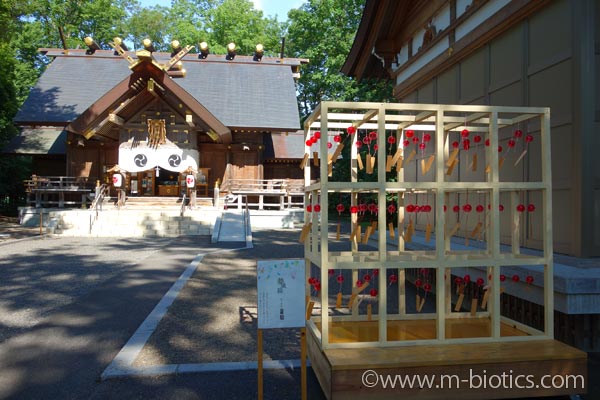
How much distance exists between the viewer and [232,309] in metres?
6.18

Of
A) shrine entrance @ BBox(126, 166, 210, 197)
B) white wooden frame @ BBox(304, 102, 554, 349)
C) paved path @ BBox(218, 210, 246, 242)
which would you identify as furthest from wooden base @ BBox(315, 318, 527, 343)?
shrine entrance @ BBox(126, 166, 210, 197)

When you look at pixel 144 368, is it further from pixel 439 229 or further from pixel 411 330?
pixel 439 229

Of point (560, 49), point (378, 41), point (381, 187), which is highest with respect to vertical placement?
point (378, 41)

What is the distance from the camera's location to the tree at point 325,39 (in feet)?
105

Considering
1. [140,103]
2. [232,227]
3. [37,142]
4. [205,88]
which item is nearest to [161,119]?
[140,103]

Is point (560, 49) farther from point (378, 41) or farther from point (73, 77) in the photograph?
point (73, 77)

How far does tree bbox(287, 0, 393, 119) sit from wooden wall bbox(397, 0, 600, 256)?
25.4m

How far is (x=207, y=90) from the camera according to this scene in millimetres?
24781

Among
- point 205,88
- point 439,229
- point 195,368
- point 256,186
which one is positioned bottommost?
point 195,368

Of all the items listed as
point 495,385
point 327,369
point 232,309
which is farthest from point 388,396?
point 232,309

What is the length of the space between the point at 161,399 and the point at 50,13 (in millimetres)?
42896

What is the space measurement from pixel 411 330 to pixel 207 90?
75.6ft

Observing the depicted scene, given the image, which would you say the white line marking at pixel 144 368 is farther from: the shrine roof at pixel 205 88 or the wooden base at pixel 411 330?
the shrine roof at pixel 205 88

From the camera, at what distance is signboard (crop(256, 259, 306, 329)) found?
133 inches
